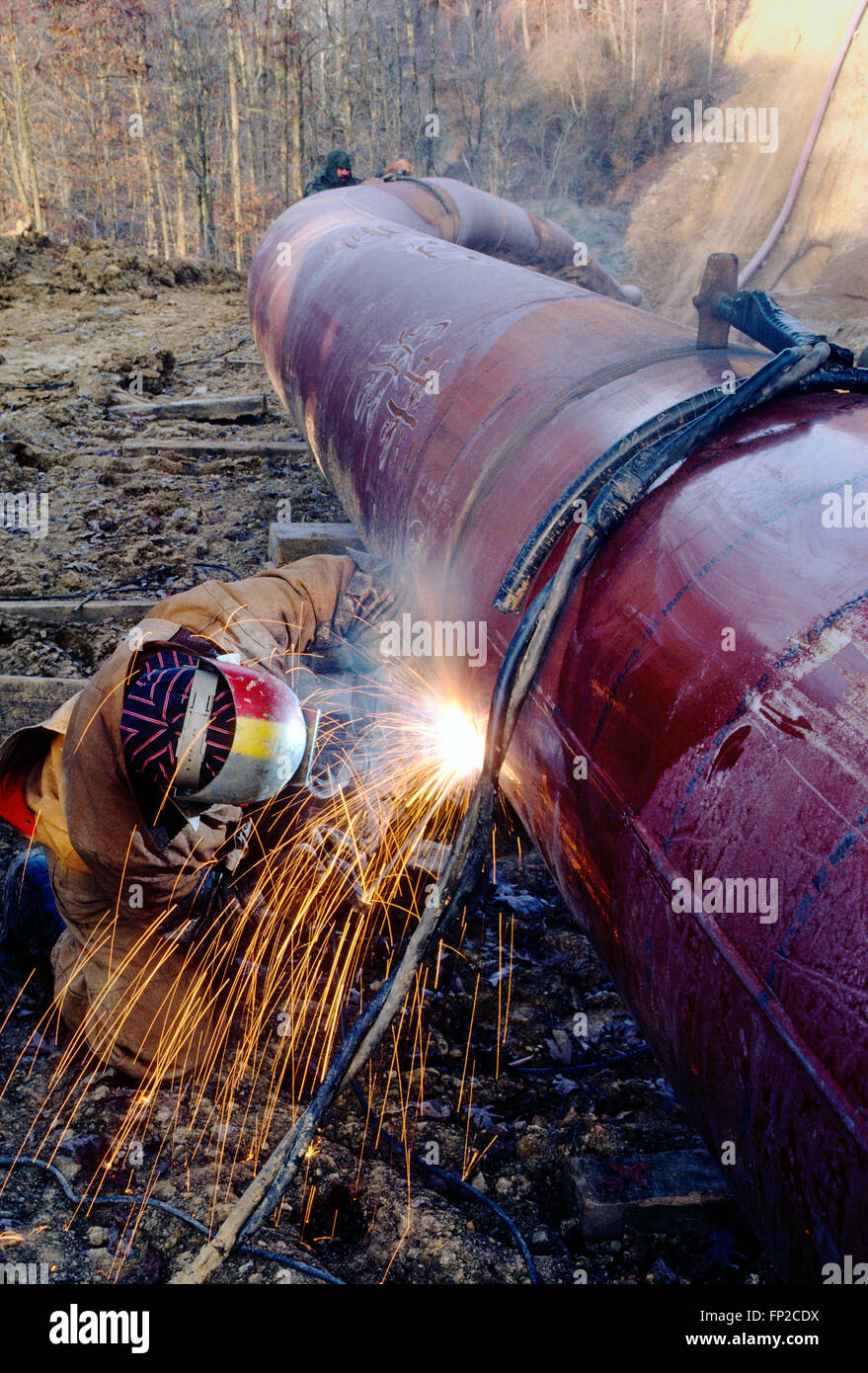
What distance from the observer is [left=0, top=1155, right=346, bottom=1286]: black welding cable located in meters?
1.82

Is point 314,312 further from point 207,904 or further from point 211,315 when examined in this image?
point 211,315

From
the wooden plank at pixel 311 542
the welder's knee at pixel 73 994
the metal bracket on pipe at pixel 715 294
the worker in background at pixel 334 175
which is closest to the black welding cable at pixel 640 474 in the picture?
the metal bracket on pipe at pixel 715 294

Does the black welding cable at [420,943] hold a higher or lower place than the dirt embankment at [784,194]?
lower

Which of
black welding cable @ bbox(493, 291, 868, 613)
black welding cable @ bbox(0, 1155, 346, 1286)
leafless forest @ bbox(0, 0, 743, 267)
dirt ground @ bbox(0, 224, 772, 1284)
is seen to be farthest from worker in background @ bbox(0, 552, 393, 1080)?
leafless forest @ bbox(0, 0, 743, 267)

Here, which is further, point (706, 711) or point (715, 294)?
point (715, 294)

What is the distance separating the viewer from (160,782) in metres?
2.17

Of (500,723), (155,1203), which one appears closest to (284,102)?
(500,723)

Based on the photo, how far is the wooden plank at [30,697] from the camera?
3371 mm

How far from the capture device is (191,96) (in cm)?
1658

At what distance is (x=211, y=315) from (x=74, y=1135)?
9.59m

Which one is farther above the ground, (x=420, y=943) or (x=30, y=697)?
(x=30, y=697)

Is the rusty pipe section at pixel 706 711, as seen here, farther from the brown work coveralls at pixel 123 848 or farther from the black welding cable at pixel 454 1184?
the black welding cable at pixel 454 1184

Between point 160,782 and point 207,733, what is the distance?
18cm

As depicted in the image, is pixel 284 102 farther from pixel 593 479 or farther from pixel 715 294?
pixel 593 479
